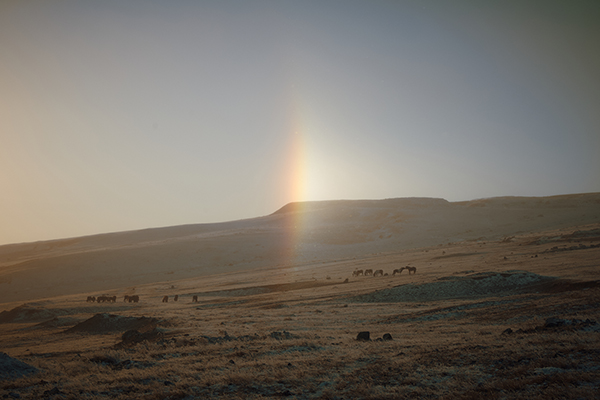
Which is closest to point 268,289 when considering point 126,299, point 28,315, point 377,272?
point 377,272

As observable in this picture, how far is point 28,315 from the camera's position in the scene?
3300 centimetres

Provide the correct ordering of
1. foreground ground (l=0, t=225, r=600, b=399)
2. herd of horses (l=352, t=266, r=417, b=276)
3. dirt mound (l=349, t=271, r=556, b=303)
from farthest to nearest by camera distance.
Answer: herd of horses (l=352, t=266, r=417, b=276) → dirt mound (l=349, t=271, r=556, b=303) → foreground ground (l=0, t=225, r=600, b=399)

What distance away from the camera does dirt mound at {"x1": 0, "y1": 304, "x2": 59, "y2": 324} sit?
32.4m

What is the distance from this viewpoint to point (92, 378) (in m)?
11.6

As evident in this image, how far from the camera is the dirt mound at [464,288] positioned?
27531mm

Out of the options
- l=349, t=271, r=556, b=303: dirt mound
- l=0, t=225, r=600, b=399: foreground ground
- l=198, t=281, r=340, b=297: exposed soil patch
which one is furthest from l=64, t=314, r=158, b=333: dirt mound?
l=198, t=281, r=340, b=297: exposed soil patch

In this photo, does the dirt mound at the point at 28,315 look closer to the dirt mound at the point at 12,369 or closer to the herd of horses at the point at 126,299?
the herd of horses at the point at 126,299

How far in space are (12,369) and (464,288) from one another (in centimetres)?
2765

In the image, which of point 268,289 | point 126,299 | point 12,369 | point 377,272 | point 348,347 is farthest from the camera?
point 377,272

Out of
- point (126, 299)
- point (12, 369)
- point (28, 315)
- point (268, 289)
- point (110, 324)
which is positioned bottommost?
point (268, 289)

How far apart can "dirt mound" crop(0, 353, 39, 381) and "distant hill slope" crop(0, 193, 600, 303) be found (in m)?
55.7

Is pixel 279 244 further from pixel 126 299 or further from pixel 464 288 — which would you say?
pixel 464 288

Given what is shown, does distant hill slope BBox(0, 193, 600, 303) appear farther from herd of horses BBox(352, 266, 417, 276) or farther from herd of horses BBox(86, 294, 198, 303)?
herd of horses BBox(352, 266, 417, 276)

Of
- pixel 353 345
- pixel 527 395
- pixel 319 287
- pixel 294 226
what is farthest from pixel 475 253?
pixel 294 226
